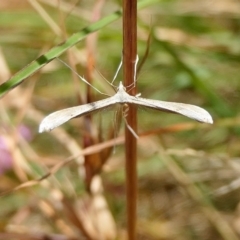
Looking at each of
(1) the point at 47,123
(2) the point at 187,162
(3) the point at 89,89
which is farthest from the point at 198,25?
(1) the point at 47,123

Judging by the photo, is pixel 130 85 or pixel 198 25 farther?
pixel 198 25

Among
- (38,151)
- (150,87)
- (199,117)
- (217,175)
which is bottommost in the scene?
(199,117)

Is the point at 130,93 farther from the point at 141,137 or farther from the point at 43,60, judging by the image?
the point at 141,137

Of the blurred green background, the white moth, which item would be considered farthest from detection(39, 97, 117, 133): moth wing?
the blurred green background

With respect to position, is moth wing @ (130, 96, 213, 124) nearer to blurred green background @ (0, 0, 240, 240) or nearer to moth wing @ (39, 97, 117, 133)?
moth wing @ (39, 97, 117, 133)

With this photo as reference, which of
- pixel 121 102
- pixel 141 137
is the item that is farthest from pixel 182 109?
pixel 141 137

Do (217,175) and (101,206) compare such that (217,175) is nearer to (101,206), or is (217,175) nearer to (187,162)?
(187,162)

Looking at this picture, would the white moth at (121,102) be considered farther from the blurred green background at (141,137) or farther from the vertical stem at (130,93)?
the blurred green background at (141,137)
